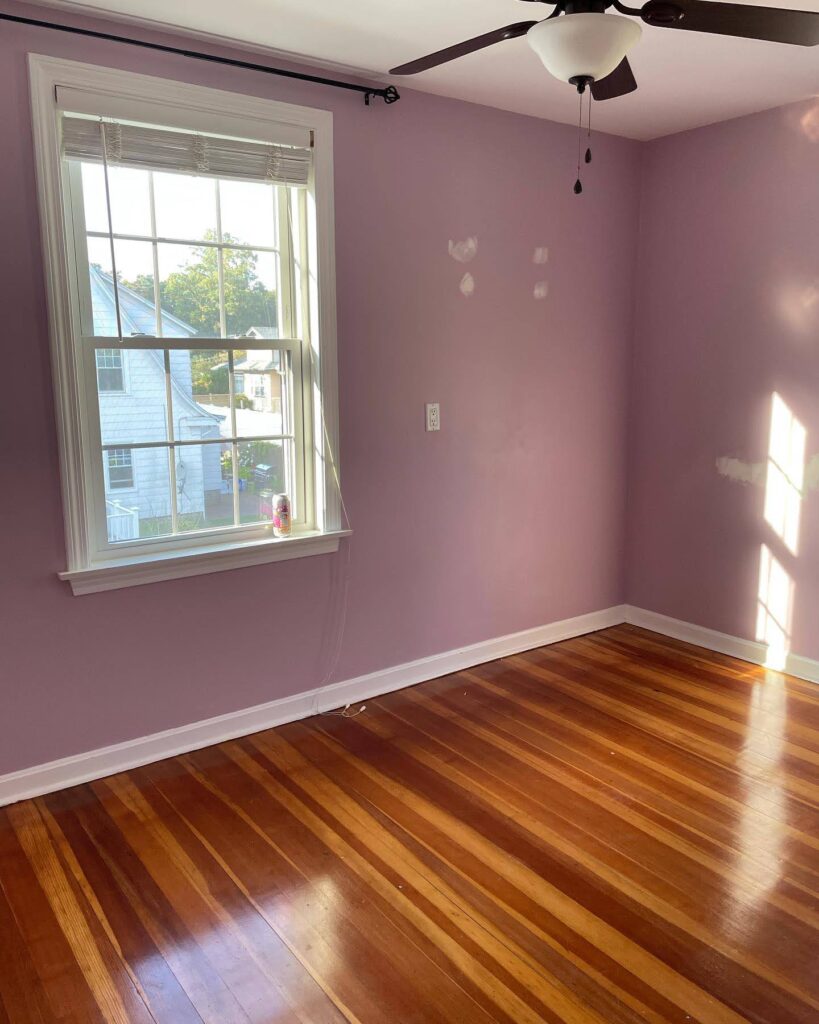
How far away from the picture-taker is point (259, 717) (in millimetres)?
3195

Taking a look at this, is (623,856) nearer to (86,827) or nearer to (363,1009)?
(363,1009)

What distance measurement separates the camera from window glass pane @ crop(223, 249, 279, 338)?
301 cm

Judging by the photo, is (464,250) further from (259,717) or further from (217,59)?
(259,717)

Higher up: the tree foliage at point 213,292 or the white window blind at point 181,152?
the white window blind at point 181,152

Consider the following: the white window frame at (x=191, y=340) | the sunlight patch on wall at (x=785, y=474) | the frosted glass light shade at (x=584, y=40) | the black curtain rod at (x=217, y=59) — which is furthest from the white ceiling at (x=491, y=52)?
the sunlight patch on wall at (x=785, y=474)

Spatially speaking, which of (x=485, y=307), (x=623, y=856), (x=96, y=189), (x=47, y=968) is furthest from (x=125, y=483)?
(x=623, y=856)

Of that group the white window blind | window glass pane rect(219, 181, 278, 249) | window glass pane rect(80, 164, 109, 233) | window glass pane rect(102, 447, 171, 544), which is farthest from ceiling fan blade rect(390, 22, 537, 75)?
window glass pane rect(102, 447, 171, 544)

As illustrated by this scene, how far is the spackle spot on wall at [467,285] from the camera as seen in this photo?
354cm

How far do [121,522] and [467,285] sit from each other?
1.76 m

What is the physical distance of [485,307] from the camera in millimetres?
3631

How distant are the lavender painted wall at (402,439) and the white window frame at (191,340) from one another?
4cm

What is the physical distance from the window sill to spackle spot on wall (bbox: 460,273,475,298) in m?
1.17

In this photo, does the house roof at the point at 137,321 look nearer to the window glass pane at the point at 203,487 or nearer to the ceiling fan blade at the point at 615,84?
the window glass pane at the point at 203,487

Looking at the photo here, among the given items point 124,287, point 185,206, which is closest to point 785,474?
point 185,206
